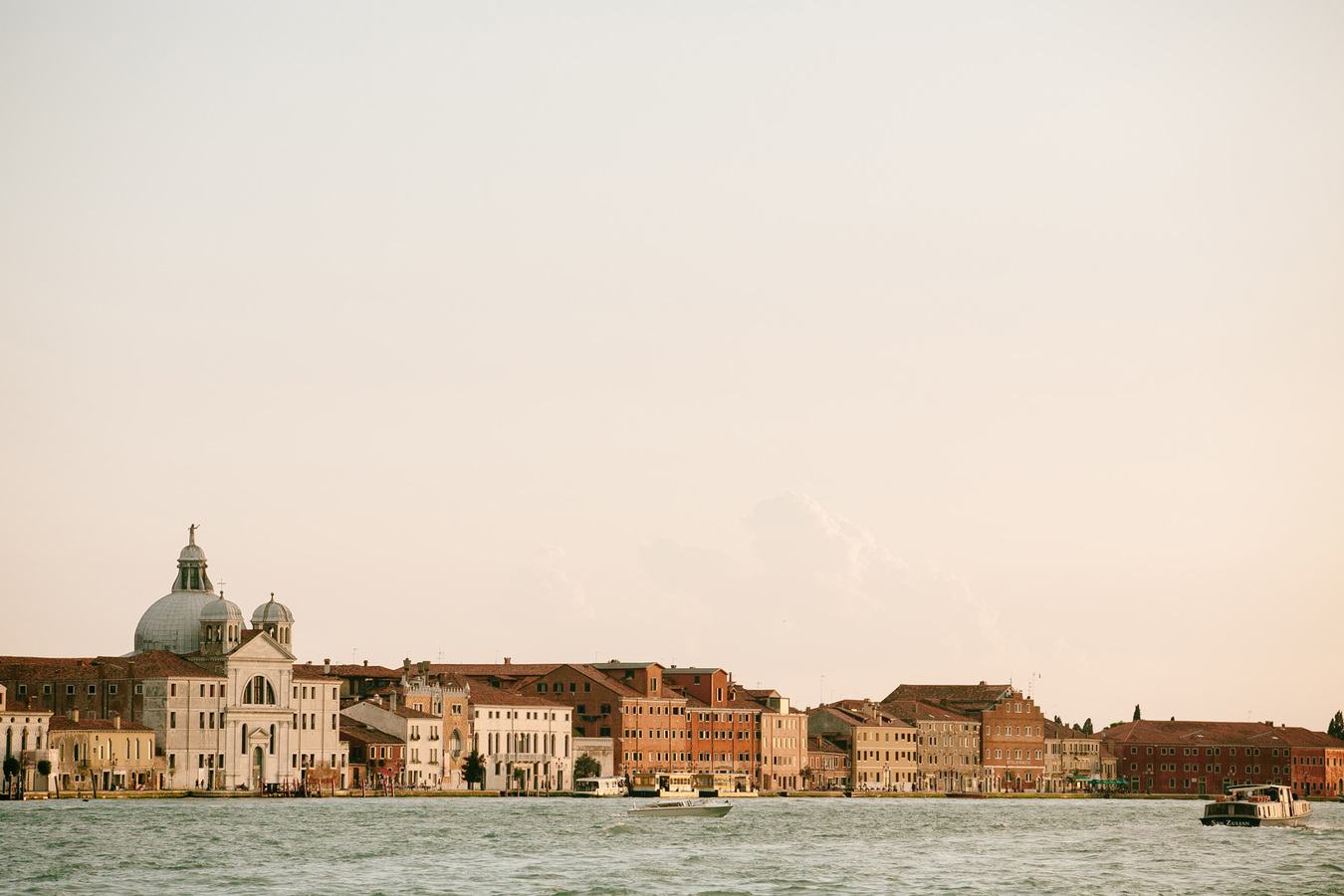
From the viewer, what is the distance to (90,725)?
109 meters

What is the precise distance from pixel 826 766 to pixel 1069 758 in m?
25.3

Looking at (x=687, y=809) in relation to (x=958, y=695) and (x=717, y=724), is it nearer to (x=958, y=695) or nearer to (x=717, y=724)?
(x=717, y=724)

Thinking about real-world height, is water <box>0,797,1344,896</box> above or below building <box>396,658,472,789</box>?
below

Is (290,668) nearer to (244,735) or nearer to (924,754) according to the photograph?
(244,735)

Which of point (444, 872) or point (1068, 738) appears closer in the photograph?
point (444, 872)

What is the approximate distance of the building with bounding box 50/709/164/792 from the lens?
350ft

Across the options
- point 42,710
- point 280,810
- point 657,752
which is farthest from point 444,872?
point 657,752

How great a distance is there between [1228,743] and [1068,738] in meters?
11.4

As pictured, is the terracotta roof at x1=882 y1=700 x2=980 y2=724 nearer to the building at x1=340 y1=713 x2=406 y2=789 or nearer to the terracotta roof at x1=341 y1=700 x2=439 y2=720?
the terracotta roof at x1=341 y1=700 x2=439 y2=720

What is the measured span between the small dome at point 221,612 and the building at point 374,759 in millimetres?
9080

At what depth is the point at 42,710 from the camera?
109m

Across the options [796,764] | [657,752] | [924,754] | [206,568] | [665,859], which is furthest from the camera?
[924,754]

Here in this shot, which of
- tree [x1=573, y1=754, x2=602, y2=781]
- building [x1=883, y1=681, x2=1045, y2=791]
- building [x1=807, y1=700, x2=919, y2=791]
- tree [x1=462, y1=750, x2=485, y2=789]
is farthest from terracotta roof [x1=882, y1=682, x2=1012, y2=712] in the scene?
tree [x1=462, y1=750, x2=485, y2=789]

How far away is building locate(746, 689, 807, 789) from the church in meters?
34.3
